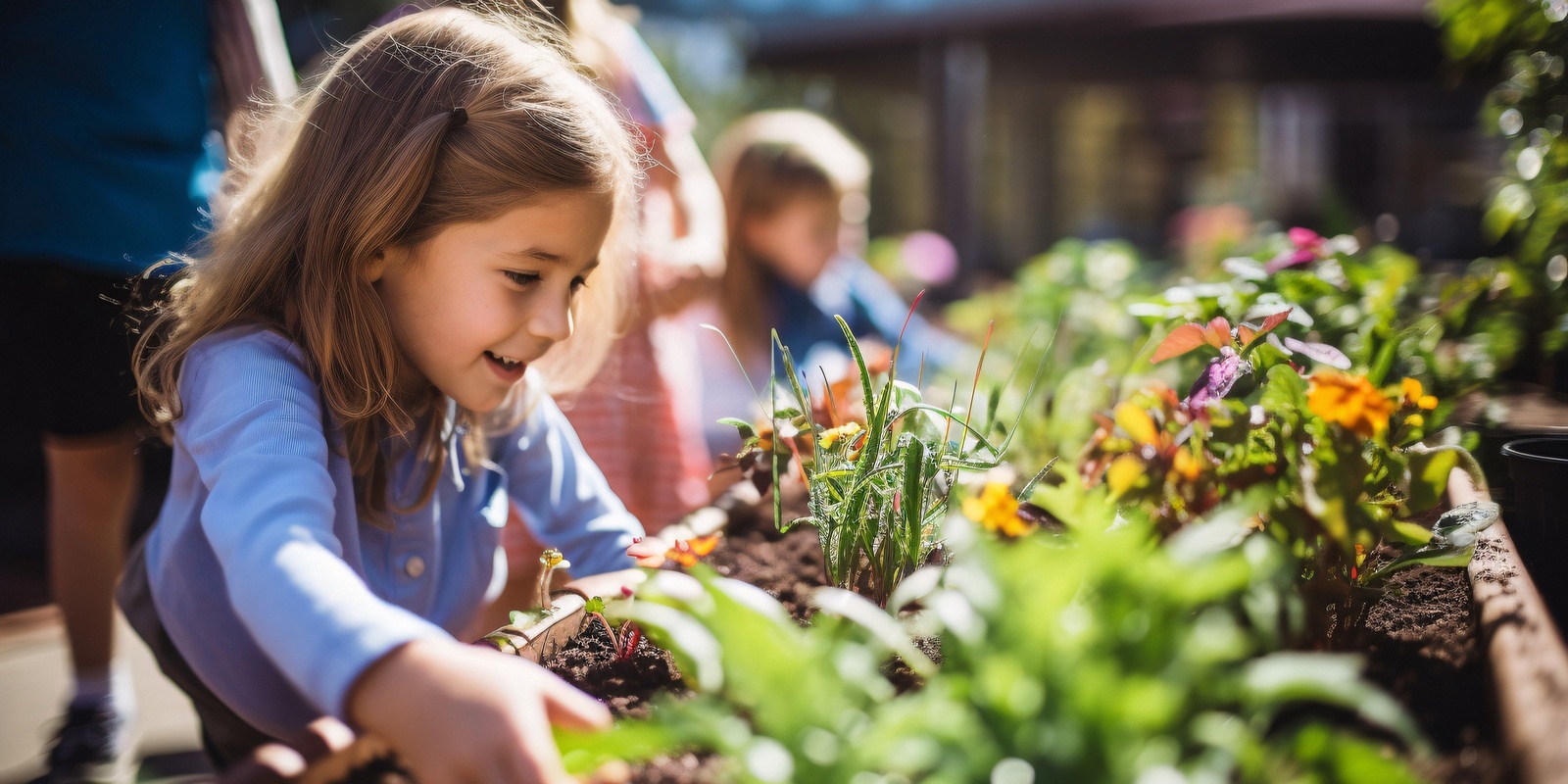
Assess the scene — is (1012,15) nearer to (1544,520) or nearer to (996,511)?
(1544,520)

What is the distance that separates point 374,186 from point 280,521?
53cm

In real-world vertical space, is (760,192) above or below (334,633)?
below

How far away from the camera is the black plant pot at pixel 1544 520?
3.67 ft

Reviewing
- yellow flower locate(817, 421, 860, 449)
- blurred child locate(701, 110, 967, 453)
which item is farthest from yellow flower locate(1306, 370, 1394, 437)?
blurred child locate(701, 110, 967, 453)

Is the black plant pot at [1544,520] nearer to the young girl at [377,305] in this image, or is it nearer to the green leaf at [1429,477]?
the green leaf at [1429,477]

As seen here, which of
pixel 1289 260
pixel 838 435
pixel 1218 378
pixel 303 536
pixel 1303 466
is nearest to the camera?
pixel 303 536

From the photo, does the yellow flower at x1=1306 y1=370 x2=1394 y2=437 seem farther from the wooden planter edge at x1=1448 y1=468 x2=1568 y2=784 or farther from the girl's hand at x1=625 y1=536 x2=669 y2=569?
the girl's hand at x1=625 y1=536 x2=669 y2=569

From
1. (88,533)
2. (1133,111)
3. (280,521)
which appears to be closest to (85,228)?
(88,533)

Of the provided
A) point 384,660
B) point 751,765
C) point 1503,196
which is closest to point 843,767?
point 751,765

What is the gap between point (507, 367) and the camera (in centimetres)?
135

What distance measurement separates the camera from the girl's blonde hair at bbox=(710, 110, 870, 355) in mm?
3750

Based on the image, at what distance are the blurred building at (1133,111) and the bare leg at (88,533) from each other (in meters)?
2.74

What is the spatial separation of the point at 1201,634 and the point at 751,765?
0.95ft

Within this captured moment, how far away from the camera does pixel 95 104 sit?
1.83 metres
